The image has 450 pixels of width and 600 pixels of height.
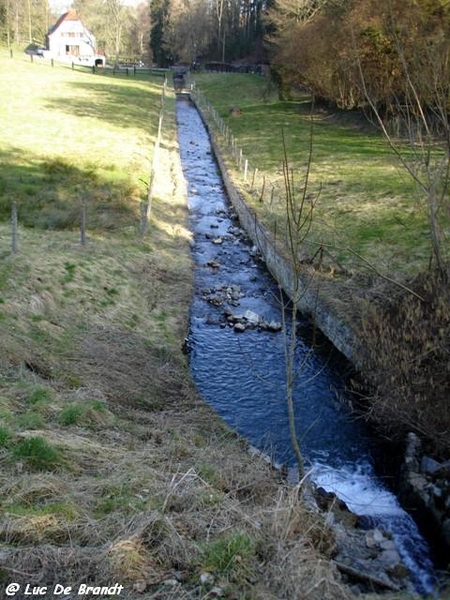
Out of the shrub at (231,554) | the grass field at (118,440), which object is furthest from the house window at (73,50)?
the shrub at (231,554)

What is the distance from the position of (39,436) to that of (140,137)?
3251cm

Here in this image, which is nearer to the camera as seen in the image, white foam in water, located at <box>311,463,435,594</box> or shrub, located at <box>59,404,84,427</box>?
white foam in water, located at <box>311,463,435,594</box>

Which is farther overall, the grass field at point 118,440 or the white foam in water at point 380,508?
the white foam in water at point 380,508

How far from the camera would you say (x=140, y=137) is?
1487 inches

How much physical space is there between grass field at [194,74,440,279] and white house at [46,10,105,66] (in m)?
51.3

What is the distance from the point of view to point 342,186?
27984mm

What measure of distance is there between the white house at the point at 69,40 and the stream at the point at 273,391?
82184 mm

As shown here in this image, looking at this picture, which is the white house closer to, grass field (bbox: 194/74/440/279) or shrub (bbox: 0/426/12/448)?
grass field (bbox: 194/74/440/279)

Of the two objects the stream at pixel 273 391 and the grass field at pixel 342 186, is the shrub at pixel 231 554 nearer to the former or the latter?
the stream at pixel 273 391

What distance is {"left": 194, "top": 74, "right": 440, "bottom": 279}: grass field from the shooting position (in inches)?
762

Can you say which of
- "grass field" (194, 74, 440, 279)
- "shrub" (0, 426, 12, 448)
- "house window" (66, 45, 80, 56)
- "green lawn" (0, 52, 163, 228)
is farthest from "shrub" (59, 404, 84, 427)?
"house window" (66, 45, 80, 56)

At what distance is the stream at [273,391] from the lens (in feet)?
33.8

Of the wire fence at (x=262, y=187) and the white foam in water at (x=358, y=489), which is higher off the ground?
the wire fence at (x=262, y=187)

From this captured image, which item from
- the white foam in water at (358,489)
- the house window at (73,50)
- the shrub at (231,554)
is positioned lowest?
the white foam in water at (358,489)
